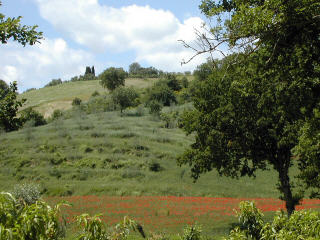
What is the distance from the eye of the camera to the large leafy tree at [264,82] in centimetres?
→ 758

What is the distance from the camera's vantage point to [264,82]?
407 inches

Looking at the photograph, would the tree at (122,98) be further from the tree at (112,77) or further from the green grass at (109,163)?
the tree at (112,77)

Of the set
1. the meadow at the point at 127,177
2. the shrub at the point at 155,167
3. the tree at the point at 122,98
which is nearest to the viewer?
the meadow at the point at 127,177

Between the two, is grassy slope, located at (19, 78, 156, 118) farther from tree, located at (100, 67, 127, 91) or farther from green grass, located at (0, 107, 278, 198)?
green grass, located at (0, 107, 278, 198)

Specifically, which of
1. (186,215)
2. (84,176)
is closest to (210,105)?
(186,215)

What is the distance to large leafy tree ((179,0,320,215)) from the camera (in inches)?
298

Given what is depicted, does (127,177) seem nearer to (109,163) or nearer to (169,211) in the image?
(109,163)

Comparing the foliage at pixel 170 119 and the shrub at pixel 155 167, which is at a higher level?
the foliage at pixel 170 119

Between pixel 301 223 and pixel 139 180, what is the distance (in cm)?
3120

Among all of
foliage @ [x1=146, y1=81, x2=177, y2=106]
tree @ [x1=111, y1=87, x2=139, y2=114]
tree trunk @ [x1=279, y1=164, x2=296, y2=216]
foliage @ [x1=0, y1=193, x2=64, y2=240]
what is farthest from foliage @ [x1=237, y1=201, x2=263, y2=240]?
foliage @ [x1=146, y1=81, x2=177, y2=106]

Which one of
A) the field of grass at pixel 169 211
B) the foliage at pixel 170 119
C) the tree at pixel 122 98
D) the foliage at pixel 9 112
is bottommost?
the field of grass at pixel 169 211

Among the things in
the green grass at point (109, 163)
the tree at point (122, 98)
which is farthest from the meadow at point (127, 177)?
the tree at point (122, 98)

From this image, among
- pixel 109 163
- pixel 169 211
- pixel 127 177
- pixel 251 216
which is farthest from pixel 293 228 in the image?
pixel 109 163

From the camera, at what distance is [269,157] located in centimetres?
1847
